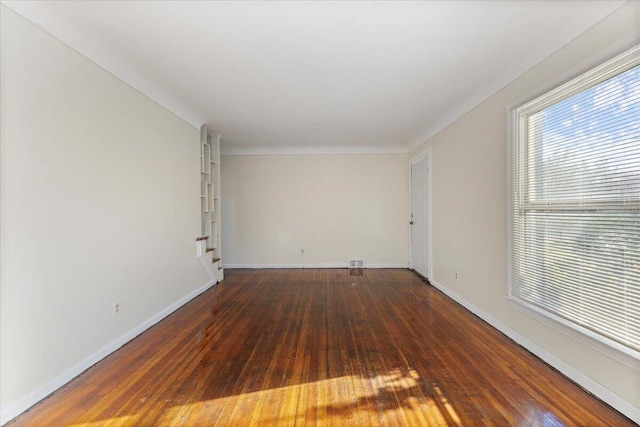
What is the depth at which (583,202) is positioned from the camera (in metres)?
2.08

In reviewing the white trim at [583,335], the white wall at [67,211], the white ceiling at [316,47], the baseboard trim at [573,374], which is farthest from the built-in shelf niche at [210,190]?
the white trim at [583,335]

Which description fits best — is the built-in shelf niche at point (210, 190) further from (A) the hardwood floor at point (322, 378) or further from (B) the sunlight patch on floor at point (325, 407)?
(B) the sunlight patch on floor at point (325, 407)

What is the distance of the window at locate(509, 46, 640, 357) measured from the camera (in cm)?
177

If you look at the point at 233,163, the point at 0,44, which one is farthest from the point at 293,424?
the point at 233,163

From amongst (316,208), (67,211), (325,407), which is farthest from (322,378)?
(316,208)

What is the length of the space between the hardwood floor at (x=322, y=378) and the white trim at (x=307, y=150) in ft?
11.6

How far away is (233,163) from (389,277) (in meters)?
3.79

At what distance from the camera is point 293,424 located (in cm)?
173

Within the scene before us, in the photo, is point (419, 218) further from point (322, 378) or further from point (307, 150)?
point (322, 378)

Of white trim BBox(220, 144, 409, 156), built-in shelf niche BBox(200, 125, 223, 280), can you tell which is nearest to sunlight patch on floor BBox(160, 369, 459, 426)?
built-in shelf niche BBox(200, 125, 223, 280)

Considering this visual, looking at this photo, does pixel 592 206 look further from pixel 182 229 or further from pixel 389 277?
pixel 182 229

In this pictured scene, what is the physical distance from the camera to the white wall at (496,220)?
1842 millimetres

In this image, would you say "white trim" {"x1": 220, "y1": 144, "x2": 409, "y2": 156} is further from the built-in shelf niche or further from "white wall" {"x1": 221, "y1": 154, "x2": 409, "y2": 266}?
the built-in shelf niche

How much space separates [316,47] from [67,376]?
301 cm
